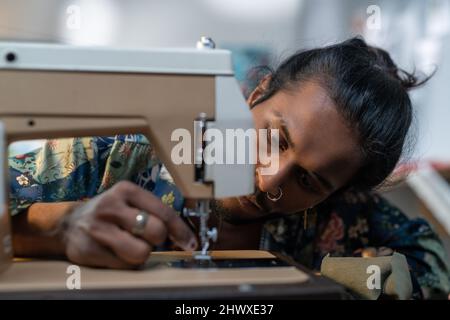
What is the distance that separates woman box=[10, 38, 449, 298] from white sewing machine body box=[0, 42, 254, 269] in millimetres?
85

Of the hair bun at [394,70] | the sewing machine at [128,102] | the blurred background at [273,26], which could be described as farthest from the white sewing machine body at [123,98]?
the blurred background at [273,26]

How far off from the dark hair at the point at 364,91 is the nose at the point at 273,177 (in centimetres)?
Answer: 15

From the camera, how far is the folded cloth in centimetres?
91

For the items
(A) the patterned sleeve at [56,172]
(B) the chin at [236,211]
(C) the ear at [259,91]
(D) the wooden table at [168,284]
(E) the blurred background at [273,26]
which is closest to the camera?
(D) the wooden table at [168,284]

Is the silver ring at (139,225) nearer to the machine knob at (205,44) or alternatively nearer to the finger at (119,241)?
the finger at (119,241)

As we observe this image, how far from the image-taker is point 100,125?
826 mm

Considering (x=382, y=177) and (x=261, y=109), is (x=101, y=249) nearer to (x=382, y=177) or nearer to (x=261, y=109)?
(x=261, y=109)

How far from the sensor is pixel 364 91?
43.6 inches

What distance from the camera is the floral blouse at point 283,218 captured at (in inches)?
39.2

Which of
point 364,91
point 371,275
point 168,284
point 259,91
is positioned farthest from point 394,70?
point 168,284

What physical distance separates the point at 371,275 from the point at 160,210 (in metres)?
0.36

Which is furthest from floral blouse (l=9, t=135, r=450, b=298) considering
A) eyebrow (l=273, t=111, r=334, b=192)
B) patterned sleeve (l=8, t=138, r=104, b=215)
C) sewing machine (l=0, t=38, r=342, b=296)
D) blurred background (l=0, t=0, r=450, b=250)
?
blurred background (l=0, t=0, r=450, b=250)

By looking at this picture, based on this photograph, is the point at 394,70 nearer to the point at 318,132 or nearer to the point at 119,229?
the point at 318,132

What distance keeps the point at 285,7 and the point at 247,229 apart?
→ 179 centimetres
